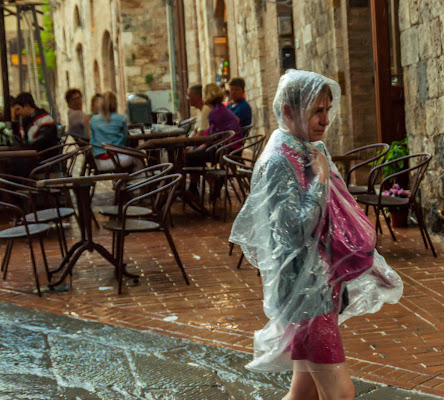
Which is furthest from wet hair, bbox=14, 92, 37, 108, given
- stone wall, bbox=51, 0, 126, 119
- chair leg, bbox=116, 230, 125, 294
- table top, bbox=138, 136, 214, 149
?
stone wall, bbox=51, 0, 126, 119

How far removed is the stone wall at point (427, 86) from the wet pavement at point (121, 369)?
334cm

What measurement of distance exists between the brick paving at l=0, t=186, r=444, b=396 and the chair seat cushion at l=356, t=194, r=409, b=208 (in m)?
0.38

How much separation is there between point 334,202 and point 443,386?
50.1 inches

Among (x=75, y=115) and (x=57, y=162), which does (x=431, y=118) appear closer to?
(x=57, y=162)

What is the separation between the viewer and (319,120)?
8.67 ft

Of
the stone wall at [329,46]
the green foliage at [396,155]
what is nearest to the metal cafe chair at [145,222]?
the green foliage at [396,155]

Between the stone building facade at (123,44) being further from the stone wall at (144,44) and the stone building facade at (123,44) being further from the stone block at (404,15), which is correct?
the stone block at (404,15)

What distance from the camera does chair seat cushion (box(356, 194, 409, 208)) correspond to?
625 cm

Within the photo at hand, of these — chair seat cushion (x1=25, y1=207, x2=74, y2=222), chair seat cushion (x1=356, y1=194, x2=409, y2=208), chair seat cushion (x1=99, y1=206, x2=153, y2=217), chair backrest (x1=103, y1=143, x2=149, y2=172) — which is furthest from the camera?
chair backrest (x1=103, y1=143, x2=149, y2=172)

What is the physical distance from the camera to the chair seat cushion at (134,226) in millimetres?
5613

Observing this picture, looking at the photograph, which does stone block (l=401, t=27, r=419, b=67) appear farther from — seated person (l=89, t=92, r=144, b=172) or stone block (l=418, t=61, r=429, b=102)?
seated person (l=89, t=92, r=144, b=172)

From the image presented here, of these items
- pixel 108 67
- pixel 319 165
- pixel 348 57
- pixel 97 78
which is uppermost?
pixel 108 67

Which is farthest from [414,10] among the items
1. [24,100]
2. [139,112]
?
[139,112]

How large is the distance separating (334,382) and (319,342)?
131mm
